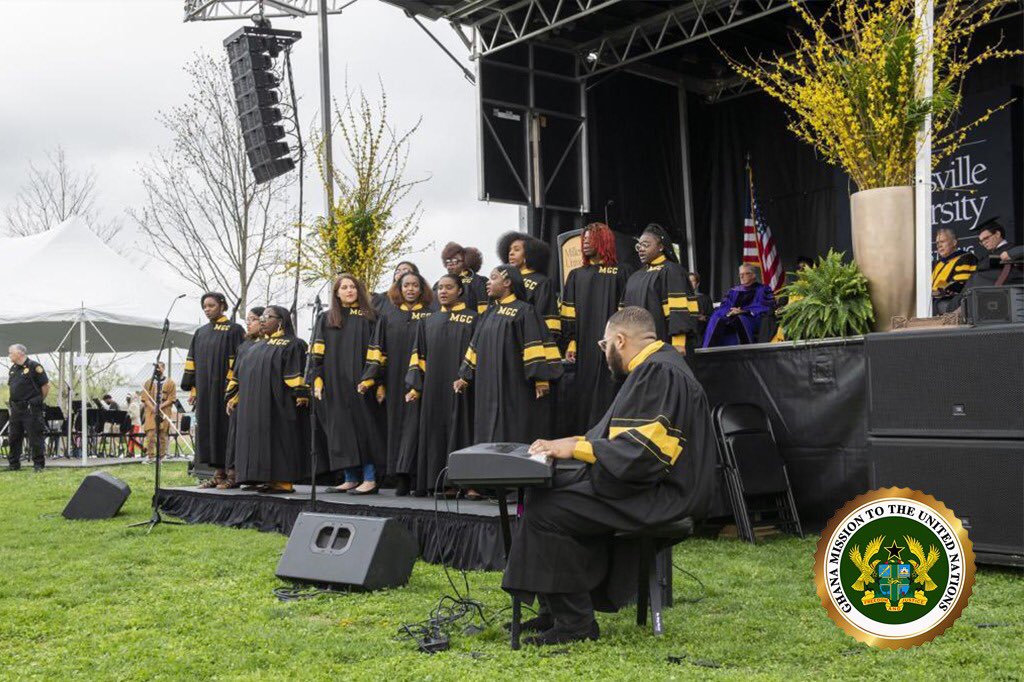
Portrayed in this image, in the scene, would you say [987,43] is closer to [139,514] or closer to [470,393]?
[470,393]

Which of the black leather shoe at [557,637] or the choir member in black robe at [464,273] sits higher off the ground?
the choir member in black robe at [464,273]

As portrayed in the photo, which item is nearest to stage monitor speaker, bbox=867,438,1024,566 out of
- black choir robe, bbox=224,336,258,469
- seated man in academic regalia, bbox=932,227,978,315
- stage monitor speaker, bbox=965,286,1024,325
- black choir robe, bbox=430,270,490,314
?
stage monitor speaker, bbox=965,286,1024,325

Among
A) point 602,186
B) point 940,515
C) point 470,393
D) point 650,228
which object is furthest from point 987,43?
point 940,515

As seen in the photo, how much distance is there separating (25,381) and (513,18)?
9.42 m

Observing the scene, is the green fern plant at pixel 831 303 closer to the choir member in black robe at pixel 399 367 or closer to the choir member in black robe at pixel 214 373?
the choir member in black robe at pixel 399 367

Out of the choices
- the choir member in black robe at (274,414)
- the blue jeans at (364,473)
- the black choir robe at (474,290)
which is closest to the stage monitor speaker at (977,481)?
the black choir robe at (474,290)

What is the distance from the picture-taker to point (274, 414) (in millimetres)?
9422

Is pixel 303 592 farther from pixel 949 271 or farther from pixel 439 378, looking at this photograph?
pixel 949 271

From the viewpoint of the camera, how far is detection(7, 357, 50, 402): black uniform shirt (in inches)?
650

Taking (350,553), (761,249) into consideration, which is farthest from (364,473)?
(761,249)

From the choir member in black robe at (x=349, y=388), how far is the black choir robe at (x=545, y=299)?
1510 mm

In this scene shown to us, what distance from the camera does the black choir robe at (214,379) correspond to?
416 inches

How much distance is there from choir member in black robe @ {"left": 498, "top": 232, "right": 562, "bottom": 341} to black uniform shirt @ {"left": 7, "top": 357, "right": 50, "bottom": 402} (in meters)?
10.5

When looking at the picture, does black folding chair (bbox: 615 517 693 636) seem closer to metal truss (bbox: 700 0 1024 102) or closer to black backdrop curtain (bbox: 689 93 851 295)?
black backdrop curtain (bbox: 689 93 851 295)
